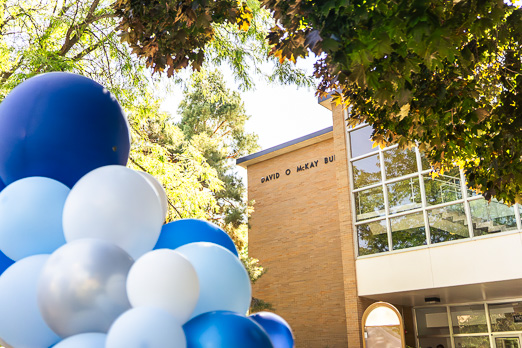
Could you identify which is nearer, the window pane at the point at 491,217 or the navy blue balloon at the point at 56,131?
the navy blue balloon at the point at 56,131

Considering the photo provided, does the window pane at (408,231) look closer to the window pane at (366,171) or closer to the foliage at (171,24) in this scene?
the window pane at (366,171)

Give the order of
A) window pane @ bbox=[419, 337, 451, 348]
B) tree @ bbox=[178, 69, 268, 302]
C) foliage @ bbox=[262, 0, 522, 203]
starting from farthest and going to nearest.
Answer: tree @ bbox=[178, 69, 268, 302] → window pane @ bbox=[419, 337, 451, 348] → foliage @ bbox=[262, 0, 522, 203]

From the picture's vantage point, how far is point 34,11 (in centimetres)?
780

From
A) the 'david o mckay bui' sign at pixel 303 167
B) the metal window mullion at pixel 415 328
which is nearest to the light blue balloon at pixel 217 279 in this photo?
the metal window mullion at pixel 415 328

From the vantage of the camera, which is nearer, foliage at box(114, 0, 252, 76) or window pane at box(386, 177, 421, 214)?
foliage at box(114, 0, 252, 76)

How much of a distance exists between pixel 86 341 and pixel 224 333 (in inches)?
22.9

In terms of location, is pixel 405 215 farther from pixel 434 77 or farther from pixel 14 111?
pixel 14 111

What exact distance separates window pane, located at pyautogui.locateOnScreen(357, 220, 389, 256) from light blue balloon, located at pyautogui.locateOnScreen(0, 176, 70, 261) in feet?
39.4

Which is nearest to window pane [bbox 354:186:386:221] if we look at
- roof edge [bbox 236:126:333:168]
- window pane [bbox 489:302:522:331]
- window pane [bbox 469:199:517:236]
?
window pane [bbox 469:199:517:236]

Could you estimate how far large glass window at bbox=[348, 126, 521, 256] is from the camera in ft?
39.4

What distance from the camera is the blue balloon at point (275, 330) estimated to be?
2.70m

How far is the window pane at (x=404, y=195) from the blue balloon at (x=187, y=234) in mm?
11319

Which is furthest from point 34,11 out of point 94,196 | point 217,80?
point 94,196

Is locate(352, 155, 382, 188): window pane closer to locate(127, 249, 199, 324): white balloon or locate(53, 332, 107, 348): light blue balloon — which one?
locate(127, 249, 199, 324): white balloon
